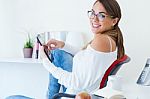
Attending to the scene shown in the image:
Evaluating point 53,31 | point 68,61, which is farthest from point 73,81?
point 53,31

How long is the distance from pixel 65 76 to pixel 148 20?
794 mm

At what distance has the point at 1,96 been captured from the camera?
219 centimetres

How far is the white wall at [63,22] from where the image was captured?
1719 millimetres

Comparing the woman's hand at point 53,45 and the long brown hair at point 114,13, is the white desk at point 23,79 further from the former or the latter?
the long brown hair at point 114,13

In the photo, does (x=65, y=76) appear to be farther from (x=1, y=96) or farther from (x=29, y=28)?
(x=1, y=96)

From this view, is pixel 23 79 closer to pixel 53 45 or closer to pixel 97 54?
pixel 53 45

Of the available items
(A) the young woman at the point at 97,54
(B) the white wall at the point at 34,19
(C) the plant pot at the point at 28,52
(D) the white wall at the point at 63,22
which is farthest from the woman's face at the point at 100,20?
(C) the plant pot at the point at 28,52

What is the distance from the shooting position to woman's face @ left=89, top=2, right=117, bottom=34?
1162mm

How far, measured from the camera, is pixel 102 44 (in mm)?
1133

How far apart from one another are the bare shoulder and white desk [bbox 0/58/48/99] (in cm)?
95

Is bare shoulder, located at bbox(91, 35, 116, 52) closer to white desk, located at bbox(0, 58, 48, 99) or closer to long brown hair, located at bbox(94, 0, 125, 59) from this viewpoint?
long brown hair, located at bbox(94, 0, 125, 59)

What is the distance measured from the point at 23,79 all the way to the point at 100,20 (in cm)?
116

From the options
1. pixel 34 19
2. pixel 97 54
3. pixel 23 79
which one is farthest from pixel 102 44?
pixel 23 79

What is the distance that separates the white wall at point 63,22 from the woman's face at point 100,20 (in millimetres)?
588
